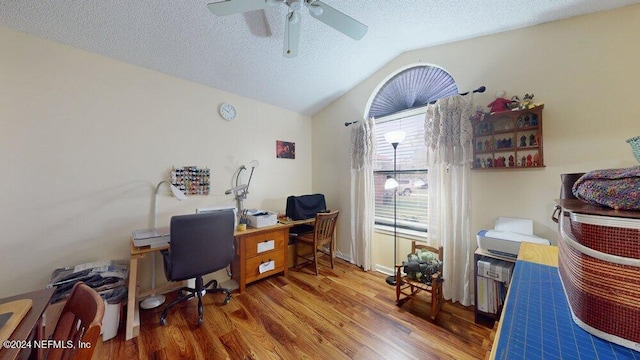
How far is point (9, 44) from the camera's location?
5.24ft

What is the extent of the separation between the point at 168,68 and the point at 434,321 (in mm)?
3421

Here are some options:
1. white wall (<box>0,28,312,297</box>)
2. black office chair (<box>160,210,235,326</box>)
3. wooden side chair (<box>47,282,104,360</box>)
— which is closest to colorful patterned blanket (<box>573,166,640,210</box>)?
wooden side chair (<box>47,282,104,360</box>)

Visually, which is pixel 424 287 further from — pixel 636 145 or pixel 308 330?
pixel 636 145

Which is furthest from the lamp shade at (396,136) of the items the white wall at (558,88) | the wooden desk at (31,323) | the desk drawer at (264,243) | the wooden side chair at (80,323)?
the wooden desk at (31,323)

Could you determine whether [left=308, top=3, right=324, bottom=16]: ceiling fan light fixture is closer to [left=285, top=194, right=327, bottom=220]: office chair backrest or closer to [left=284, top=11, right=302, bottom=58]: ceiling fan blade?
[left=284, top=11, right=302, bottom=58]: ceiling fan blade

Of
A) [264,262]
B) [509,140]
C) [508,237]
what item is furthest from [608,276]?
[264,262]

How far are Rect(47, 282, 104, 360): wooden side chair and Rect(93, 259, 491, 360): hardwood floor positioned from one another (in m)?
0.84

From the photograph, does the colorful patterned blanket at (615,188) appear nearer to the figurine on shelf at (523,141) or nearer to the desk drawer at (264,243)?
the figurine on shelf at (523,141)

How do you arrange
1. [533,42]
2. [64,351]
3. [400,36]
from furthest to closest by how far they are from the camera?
[400,36] → [533,42] → [64,351]

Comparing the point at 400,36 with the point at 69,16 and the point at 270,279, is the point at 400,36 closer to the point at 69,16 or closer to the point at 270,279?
the point at 69,16

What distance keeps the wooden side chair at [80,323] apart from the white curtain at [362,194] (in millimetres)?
2426

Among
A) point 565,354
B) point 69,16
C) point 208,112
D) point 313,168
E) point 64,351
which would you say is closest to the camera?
point 565,354

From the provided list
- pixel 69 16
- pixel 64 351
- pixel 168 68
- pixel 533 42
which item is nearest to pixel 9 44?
pixel 69 16

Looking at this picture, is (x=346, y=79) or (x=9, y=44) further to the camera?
(x=346, y=79)
